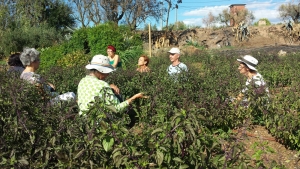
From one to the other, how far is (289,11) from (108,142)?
40.3 meters

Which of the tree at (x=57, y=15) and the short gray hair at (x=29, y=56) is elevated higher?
the tree at (x=57, y=15)

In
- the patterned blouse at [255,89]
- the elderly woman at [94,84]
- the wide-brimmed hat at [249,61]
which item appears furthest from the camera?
the wide-brimmed hat at [249,61]

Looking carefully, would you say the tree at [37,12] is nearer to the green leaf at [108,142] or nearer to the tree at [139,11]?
the tree at [139,11]

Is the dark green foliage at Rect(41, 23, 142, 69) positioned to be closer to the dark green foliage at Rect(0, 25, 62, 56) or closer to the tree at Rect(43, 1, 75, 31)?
the dark green foliage at Rect(0, 25, 62, 56)

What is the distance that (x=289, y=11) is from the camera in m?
38.0

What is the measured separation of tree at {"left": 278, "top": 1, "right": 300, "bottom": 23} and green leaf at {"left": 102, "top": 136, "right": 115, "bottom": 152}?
35953 mm

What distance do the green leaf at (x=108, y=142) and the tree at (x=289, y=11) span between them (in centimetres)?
3595

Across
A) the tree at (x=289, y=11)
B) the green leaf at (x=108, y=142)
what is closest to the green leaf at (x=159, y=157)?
the green leaf at (x=108, y=142)

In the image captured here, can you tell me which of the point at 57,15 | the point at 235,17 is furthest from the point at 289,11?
the point at 57,15

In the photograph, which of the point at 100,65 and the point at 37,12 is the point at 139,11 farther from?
the point at 100,65

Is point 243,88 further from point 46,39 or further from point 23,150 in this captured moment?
point 46,39

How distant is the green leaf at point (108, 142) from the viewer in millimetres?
1767

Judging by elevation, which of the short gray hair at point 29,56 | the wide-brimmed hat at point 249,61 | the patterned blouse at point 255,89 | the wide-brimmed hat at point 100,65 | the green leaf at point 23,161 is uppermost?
the short gray hair at point 29,56

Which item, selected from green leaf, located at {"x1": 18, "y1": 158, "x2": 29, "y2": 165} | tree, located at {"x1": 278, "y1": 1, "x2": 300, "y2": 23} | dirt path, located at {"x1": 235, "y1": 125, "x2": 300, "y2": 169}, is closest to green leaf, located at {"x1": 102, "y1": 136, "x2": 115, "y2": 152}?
green leaf, located at {"x1": 18, "y1": 158, "x2": 29, "y2": 165}
